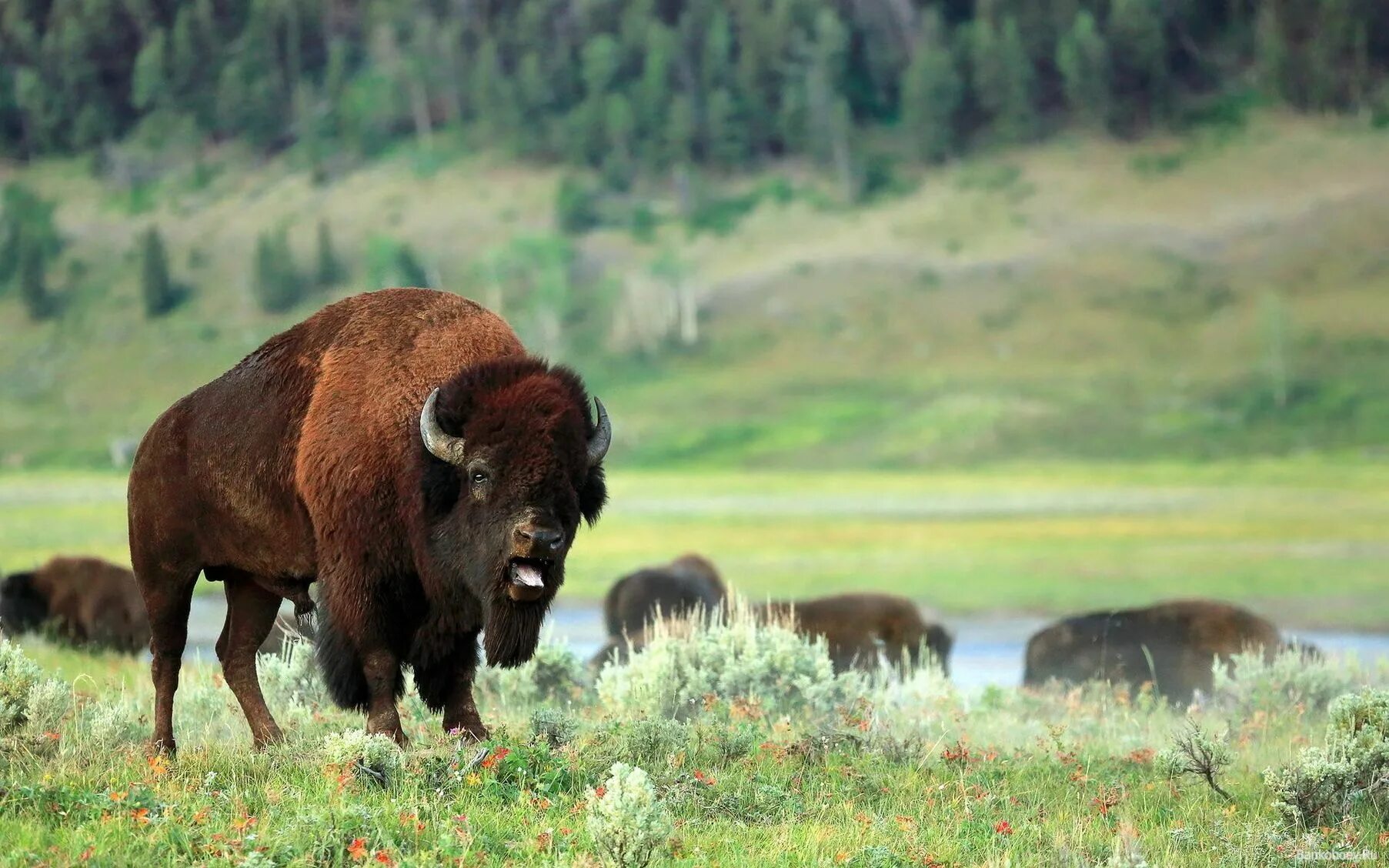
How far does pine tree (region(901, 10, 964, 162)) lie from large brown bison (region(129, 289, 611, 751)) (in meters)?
72.7

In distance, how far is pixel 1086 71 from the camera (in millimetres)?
78250

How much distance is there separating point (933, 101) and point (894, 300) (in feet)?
39.3

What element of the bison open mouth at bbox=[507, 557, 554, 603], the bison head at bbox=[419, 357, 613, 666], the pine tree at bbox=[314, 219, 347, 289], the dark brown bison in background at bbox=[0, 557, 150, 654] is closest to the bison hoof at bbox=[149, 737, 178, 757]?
the bison head at bbox=[419, 357, 613, 666]

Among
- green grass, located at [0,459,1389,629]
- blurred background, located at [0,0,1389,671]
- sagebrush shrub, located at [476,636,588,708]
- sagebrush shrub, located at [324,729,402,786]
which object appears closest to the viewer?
sagebrush shrub, located at [324,729,402,786]

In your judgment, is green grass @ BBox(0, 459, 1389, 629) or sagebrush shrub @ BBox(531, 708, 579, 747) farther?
green grass @ BBox(0, 459, 1389, 629)

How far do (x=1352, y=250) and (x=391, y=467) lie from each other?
6972 centimetres

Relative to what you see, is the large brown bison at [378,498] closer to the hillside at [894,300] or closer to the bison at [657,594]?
the bison at [657,594]

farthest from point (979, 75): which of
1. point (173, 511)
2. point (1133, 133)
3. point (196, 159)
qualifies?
point (173, 511)

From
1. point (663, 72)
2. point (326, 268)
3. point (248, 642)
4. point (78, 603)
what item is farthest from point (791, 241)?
point (248, 642)

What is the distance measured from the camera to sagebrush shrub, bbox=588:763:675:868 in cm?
610

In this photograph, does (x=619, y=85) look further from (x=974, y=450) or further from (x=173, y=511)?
(x=173, y=511)

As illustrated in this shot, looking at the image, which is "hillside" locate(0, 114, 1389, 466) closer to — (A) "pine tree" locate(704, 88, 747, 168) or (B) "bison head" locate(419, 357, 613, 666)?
(A) "pine tree" locate(704, 88, 747, 168)

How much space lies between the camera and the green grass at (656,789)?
6492 millimetres

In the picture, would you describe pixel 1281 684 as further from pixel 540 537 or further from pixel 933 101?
pixel 933 101
